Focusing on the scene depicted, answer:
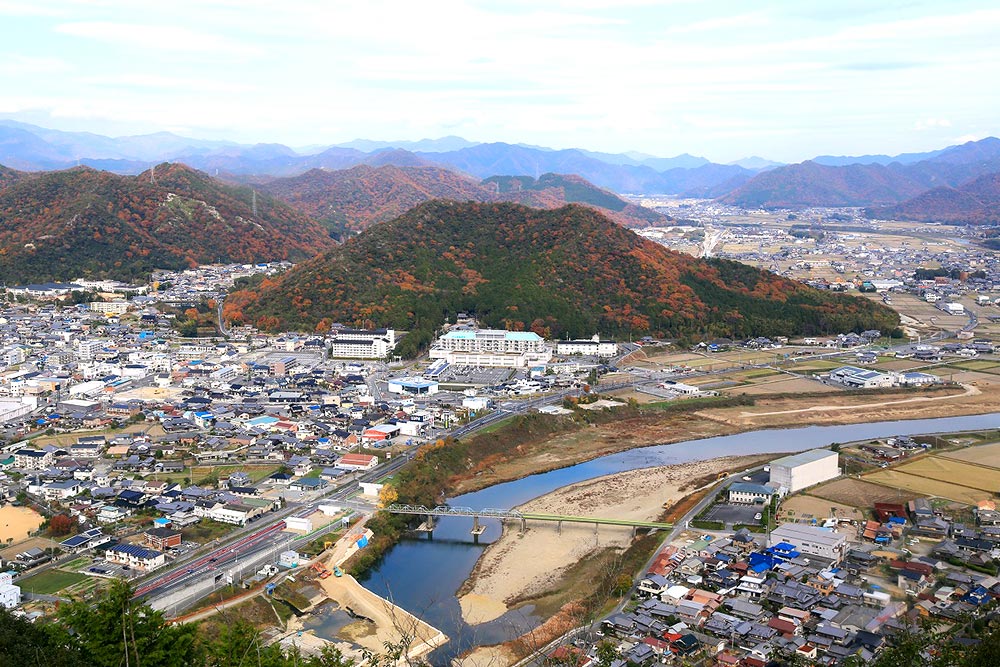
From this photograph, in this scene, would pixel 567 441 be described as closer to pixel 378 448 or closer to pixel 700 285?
pixel 378 448

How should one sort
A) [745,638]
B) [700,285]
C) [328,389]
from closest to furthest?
1. [745,638]
2. [328,389]
3. [700,285]

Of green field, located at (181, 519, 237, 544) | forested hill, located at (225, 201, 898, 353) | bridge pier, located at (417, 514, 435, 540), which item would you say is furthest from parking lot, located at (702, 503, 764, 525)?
forested hill, located at (225, 201, 898, 353)

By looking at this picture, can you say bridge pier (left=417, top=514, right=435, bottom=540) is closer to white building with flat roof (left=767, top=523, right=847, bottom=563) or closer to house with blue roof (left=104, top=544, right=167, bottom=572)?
house with blue roof (left=104, top=544, right=167, bottom=572)

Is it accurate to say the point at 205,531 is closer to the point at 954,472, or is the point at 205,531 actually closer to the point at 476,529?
the point at 476,529

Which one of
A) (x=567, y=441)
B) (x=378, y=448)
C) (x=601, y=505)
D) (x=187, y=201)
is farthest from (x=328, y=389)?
(x=187, y=201)

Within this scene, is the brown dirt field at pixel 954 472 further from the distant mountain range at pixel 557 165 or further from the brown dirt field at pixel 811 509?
the distant mountain range at pixel 557 165

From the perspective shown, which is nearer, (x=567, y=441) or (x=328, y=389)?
(x=567, y=441)
